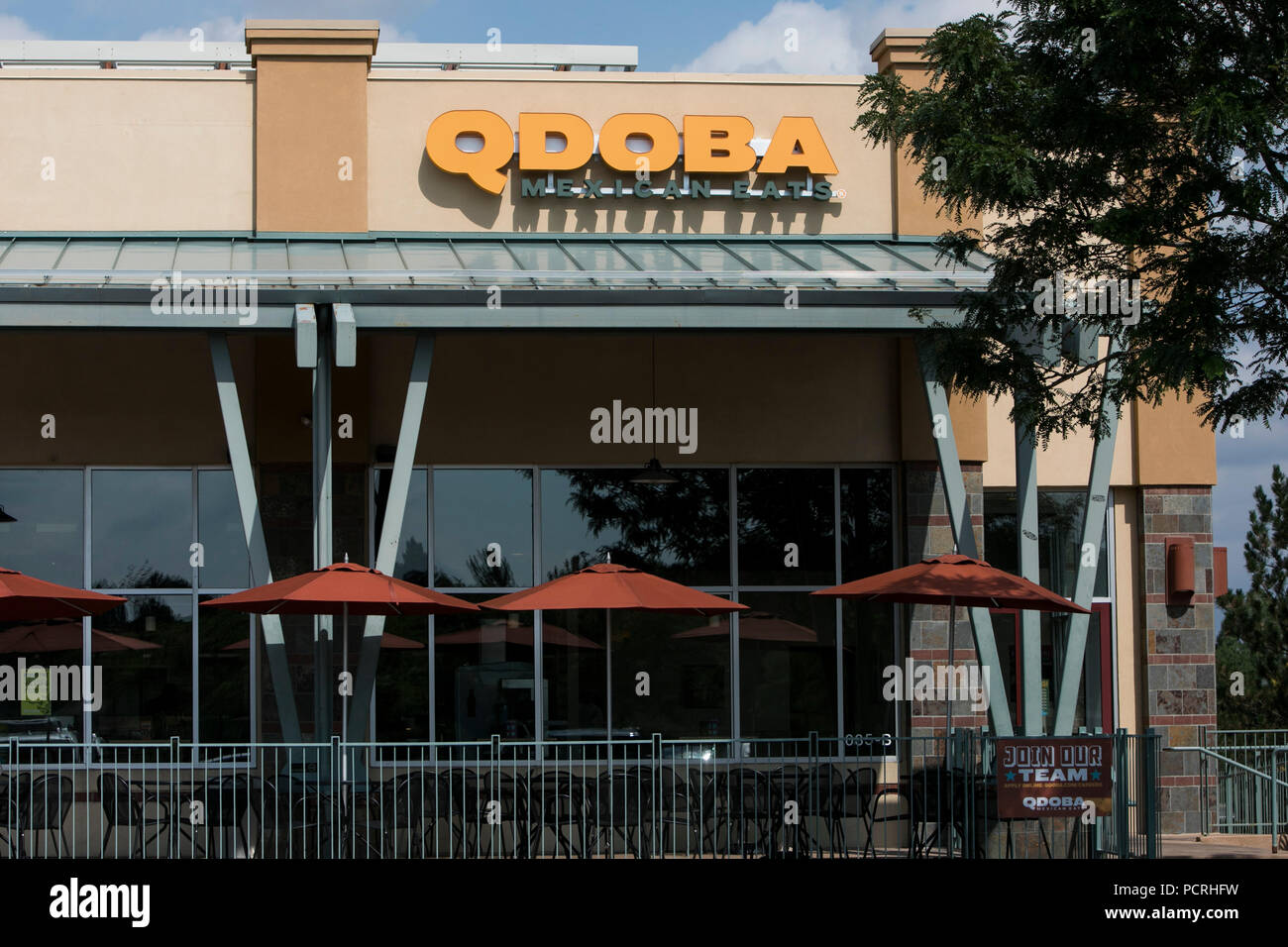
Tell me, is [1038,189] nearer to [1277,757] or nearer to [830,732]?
[830,732]

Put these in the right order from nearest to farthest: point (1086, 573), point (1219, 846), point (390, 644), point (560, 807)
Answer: point (560, 807) → point (1086, 573) → point (390, 644) → point (1219, 846)

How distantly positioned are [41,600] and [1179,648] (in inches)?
450

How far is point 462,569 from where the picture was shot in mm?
14938

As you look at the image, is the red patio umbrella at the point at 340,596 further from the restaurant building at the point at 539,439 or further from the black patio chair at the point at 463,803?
the restaurant building at the point at 539,439

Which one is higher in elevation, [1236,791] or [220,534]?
[220,534]

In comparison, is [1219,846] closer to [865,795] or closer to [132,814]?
[865,795]

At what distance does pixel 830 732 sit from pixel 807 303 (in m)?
4.78

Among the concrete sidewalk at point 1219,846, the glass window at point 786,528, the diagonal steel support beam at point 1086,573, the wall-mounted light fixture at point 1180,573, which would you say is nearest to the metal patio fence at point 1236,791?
the concrete sidewalk at point 1219,846

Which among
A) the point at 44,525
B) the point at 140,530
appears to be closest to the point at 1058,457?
the point at 140,530

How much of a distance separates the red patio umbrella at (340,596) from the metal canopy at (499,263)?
100 inches

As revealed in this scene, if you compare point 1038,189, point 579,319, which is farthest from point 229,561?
point 1038,189

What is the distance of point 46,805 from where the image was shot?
35.6 feet

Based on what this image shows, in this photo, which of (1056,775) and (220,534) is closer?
(1056,775)

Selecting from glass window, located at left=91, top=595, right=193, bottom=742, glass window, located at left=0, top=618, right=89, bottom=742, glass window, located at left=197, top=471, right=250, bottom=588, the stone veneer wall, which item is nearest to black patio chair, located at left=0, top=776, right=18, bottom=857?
glass window, located at left=0, top=618, right=89, bottom=742
